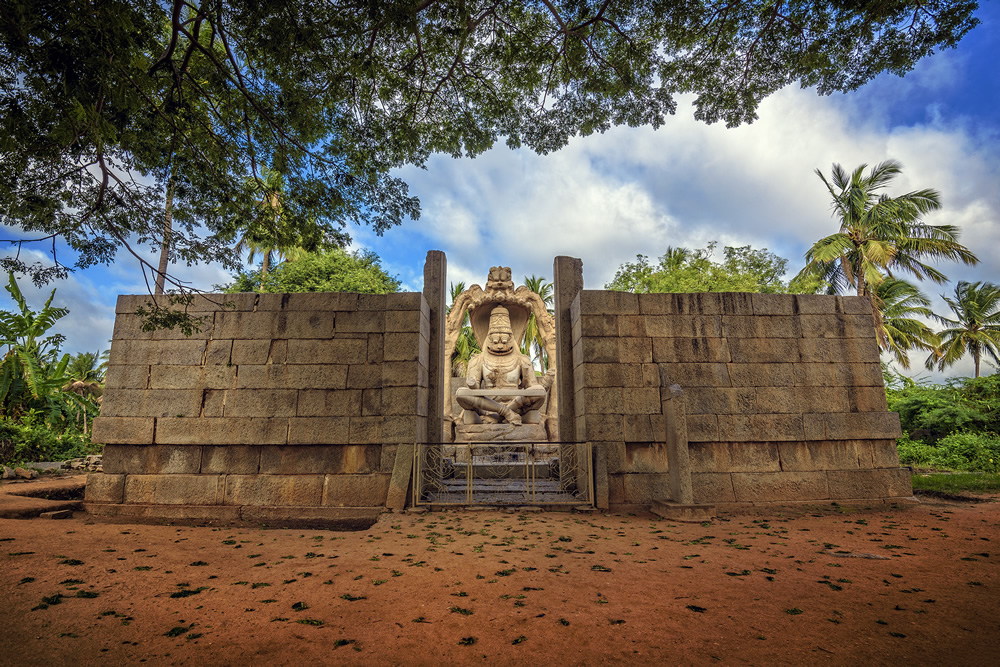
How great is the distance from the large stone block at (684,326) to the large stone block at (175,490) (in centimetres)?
618

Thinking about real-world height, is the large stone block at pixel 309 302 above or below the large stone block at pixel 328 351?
above

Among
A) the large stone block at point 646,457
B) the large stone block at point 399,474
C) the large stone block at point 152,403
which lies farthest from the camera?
the large stone block at point 152,403

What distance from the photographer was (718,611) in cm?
292

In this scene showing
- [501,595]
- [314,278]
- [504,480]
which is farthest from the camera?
[314,278]

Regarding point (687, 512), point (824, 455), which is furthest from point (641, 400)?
point (824, 455)

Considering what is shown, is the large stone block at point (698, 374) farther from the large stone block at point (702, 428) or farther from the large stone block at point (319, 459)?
the large stone block at point (319, 459)

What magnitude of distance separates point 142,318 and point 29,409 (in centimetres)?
788

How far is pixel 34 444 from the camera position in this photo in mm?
10109

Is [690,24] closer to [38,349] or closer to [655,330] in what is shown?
[655,330]

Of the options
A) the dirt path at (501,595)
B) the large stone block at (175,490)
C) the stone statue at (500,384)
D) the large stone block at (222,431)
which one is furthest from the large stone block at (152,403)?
the stone statue at (500,384)

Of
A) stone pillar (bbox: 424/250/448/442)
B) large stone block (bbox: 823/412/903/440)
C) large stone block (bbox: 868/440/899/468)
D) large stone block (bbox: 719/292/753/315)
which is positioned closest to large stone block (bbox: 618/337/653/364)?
large stone block (bbox: 719/292/753/315)

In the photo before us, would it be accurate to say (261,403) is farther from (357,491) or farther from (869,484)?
(869,484)

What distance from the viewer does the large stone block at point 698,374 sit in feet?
21.3

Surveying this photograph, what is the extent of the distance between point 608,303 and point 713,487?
2.82 meters
